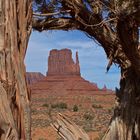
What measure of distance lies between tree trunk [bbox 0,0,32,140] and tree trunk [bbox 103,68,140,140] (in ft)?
11.0

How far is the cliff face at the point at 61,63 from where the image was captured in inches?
4210

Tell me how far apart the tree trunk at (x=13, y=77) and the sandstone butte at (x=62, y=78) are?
86.6m

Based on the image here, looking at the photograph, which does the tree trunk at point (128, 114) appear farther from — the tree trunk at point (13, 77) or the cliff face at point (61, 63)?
the cliff face at point (61, 63)

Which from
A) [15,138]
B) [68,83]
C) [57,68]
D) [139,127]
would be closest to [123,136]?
[139,127]

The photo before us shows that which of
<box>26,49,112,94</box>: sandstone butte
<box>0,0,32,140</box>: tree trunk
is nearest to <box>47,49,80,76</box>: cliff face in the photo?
<box>26,49,112,94</box>: sandstone butte

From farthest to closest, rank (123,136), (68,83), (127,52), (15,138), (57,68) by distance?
(57,68) < (68,83) < (123,136) < (127,52) < (15,138)

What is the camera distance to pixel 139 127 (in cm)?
699

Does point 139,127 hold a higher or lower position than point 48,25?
lower

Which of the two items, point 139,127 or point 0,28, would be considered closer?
point 0,28

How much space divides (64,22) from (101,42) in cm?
67

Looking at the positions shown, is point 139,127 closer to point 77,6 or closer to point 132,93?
point 132,93

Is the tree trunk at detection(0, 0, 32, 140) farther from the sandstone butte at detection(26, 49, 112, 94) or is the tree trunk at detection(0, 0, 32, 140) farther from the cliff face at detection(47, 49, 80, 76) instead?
the cliff face at detection(47, 49, 80, 76)

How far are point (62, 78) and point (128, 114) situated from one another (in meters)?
97.3

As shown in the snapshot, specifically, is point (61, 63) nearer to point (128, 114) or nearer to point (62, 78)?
point (62, 78)
